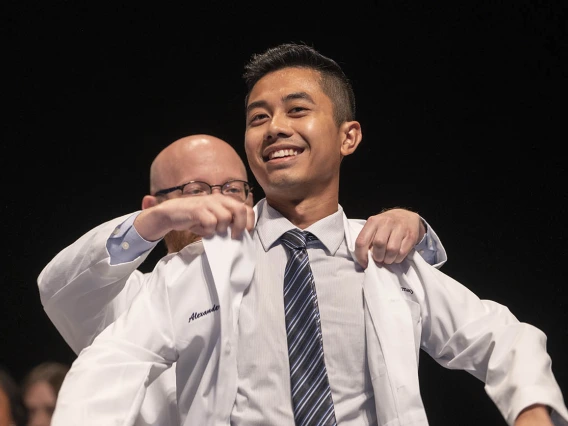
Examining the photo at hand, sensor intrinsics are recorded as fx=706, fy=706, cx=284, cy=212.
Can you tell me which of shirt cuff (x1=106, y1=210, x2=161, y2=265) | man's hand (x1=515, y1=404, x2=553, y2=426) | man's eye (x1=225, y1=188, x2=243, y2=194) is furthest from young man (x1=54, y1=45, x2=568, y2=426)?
man's eye (x1=225, y1=188, x2=243, y2=194)

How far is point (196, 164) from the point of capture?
7.62ft

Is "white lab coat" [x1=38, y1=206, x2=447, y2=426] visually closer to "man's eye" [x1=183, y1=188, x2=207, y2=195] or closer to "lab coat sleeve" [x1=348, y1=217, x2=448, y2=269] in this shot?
"lab coat sleeve" [x1=348, y1=217, x2=448, y2=269]

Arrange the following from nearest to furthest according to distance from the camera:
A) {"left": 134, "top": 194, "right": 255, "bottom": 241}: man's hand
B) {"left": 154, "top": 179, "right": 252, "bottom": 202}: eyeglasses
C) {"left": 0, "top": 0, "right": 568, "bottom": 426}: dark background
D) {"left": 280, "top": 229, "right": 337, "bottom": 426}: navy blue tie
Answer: {"left": 280, "top": 229, "right": 337, "bottom": 426}: navy blue tie → {"left": 134, "top": 194, "right": 255, "bottom": 241}: man's hand → {"left": 154, "top": 179, "right": 252, "bottom": 202}: eyeglasses → {"left": 0, "top": 0, "right": 568, "bottom": 426}: dark background

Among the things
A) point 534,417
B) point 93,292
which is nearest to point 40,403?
point 93,292

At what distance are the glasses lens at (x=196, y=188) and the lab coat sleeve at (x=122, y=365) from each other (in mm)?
879

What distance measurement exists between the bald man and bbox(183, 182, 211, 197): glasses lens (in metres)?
0.39

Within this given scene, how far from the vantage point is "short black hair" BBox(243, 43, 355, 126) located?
1688 mm

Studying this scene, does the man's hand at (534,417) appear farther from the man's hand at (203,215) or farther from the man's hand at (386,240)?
the man's hand at (203,215)

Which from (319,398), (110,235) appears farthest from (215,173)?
(319,398)

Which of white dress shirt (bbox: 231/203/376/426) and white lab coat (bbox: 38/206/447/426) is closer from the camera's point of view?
white dress shirt (bbox: 231/203/376/426)

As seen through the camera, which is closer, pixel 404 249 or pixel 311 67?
pixel 404 249

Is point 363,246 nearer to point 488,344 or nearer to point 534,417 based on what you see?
point 488,344

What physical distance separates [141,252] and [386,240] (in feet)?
1.81

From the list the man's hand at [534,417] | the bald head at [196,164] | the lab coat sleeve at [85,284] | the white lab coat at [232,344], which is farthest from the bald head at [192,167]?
the man's hand at [534,417]
